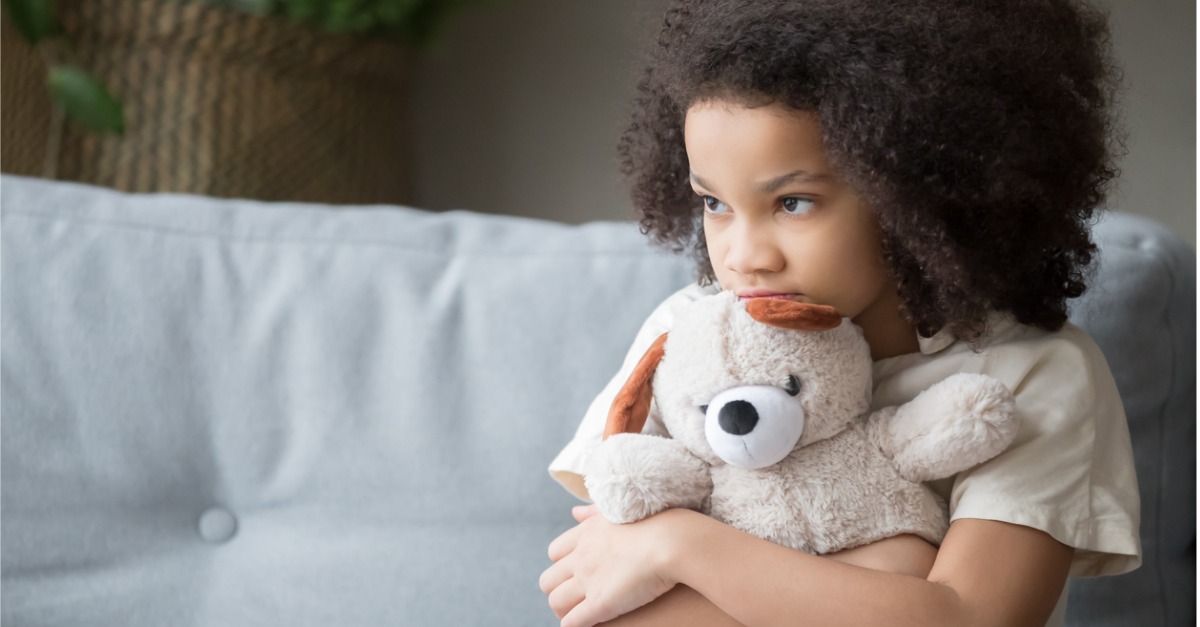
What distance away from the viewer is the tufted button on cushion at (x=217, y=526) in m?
1.09

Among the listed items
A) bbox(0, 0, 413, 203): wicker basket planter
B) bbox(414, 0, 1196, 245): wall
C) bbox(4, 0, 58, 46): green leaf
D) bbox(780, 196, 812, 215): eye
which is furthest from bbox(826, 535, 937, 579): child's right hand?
bbox(4, 0, 58, 46): green leaf

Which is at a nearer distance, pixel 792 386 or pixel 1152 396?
pixel 792 386

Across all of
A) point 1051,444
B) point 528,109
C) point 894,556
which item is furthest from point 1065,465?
point 528,109

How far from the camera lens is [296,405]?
1084 millimetres

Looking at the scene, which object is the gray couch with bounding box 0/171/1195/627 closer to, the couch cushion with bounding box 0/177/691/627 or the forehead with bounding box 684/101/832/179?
the couch cushion with bounding box 0/177/691/627

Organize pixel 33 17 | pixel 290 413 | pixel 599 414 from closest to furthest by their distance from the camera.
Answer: pixel 599 414, pixel 290 413, pixel 33 17

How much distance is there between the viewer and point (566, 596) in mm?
769

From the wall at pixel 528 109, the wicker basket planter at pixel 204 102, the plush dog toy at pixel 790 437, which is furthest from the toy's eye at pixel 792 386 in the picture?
the wicker basket planter at pixel 204 102

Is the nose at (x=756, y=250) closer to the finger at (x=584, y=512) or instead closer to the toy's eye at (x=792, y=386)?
the toy's eye at (x=792, y=386)

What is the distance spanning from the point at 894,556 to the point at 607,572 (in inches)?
7.7

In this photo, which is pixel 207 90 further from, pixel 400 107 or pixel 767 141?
pixel 767 141

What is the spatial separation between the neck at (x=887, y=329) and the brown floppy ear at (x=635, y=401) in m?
0.15

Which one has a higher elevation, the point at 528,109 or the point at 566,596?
the point at 528,109

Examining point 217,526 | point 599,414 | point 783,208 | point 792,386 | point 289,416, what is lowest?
point 217,526
